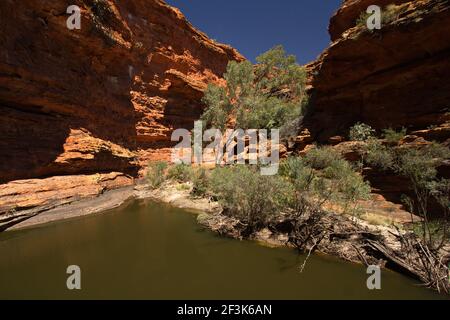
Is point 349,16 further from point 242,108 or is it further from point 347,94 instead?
point 242,108

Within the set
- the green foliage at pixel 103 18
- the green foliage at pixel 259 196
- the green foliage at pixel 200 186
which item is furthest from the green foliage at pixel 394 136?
the green foliage at pixel 103 18

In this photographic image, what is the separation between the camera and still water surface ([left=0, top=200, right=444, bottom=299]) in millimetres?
5992

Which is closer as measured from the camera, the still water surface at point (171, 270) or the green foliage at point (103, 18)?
the still water surface at point (171, 270)

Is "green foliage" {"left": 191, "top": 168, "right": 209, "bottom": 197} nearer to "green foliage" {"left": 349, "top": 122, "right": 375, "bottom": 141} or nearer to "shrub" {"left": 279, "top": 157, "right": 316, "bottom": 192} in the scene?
"shrub" {"left": 279, "top": 157, "right": 316, "bottom": 192}

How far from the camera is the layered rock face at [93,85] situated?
16.7 m

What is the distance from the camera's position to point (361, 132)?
47.6ft

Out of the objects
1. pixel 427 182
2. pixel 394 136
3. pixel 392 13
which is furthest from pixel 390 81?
pixel 427 182

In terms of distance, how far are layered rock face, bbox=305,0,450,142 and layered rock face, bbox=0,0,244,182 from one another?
18.1 metres

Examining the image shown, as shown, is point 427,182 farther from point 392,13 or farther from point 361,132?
point 392,13

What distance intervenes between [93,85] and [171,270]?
2135 centimetres

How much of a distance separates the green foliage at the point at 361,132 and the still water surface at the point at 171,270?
9308 mm

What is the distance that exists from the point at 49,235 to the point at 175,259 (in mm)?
6355

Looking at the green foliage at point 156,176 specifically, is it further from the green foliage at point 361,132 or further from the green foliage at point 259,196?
the green foliage at point 361,132

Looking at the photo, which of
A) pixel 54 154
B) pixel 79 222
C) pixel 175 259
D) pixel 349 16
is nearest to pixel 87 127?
pixel 54 154
